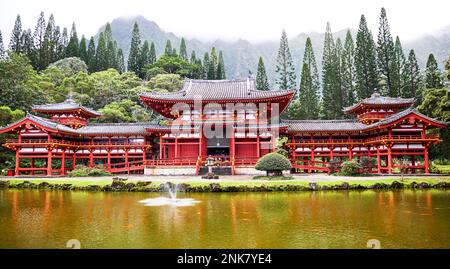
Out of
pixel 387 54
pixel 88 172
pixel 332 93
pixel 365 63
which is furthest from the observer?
pixel 332 93

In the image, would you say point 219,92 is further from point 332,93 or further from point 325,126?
point 332,93

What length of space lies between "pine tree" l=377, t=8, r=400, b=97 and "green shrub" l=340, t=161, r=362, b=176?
94.6 feet

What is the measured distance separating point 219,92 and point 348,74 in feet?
107

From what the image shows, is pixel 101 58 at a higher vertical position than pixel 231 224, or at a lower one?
higher

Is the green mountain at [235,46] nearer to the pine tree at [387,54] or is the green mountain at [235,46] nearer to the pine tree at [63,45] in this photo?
the pine tree at [63,45]

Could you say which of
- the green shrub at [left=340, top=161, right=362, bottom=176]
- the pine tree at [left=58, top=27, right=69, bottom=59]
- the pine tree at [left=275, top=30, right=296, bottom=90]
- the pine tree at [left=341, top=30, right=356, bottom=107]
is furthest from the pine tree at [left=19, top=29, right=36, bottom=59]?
the green shrub at [left=340, top=161, right=362, bottom=176]

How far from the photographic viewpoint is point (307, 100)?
52625 mm

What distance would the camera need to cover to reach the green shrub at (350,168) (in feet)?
78.8

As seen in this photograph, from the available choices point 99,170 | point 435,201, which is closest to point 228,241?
point 435,201

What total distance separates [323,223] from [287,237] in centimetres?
211

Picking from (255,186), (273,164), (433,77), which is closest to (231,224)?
(255,186)

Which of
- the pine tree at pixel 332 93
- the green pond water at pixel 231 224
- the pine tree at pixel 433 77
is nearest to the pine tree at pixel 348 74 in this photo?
the pine tree at pixel 332 93

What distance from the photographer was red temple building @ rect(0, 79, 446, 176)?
27016mm

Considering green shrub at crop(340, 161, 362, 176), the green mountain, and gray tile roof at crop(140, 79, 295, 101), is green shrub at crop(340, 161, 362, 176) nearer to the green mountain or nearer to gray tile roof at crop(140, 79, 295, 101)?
gray tile roof at crop(140, 79, 295, 101)
